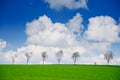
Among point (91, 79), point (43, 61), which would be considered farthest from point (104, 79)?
point (43, 61)

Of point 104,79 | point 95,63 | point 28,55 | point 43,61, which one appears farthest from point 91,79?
point 43,61

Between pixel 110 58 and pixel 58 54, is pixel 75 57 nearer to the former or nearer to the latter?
pixel 58 54

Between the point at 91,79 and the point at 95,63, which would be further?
the point at 95,63

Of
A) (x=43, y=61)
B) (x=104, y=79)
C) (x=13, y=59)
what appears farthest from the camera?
(x=43, y=61)

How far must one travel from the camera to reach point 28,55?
75.2 metres

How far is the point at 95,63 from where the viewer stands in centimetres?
6662

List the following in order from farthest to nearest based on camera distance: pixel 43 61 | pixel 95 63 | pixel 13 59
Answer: pixel 43 61
pixel 13 59
pixel 95 63

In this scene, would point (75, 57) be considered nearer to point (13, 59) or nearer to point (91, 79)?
point (13, 59)

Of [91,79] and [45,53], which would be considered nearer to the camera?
[91,79]

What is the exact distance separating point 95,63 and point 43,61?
850 inches

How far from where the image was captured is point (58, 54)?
261 ft

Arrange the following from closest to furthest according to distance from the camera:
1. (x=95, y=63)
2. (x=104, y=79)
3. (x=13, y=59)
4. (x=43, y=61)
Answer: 1. (x=104, y=79)
2. (x=95, y=63)
3. (x=13, y=59)
4. (x=43, y=61)

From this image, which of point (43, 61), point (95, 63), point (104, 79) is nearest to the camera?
point (104, 79)

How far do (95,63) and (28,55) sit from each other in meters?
20.4
